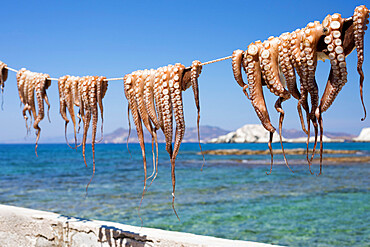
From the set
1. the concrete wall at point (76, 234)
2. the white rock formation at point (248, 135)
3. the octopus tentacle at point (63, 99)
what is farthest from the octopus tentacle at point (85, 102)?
the white rock formation at point (248, 135)

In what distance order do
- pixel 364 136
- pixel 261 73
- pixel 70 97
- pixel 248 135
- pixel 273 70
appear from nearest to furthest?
pixel 273 70 → pixel 261 73 → pixel 70 97 → pixel 248 135 → pixel 364 136

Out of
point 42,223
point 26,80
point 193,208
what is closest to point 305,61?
point 26,80

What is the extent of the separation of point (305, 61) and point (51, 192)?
1697cm

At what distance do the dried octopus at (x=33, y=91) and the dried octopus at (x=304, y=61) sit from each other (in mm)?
2011

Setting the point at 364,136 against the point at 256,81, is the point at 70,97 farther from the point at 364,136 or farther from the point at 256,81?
the point at 364,136

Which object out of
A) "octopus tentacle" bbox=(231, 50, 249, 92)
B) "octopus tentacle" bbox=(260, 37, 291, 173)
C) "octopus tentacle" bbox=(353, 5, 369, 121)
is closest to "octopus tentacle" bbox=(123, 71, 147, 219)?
"octopus tentacle" bbox=(231, 50, 249, 92)

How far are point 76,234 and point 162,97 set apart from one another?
2.28 metres

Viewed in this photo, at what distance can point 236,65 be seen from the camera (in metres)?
2.28

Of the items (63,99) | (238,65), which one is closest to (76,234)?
(63,99)

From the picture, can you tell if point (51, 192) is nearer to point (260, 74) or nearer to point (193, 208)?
point (193, 208)

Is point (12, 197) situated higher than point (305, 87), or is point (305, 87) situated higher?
point (305, 87)

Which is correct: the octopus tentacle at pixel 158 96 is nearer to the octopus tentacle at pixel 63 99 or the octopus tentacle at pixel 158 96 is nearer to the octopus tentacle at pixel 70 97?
the octopus tentacle at pixel 70 97

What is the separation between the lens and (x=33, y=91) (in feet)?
11.5

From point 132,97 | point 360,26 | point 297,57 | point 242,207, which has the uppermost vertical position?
point 360,26
